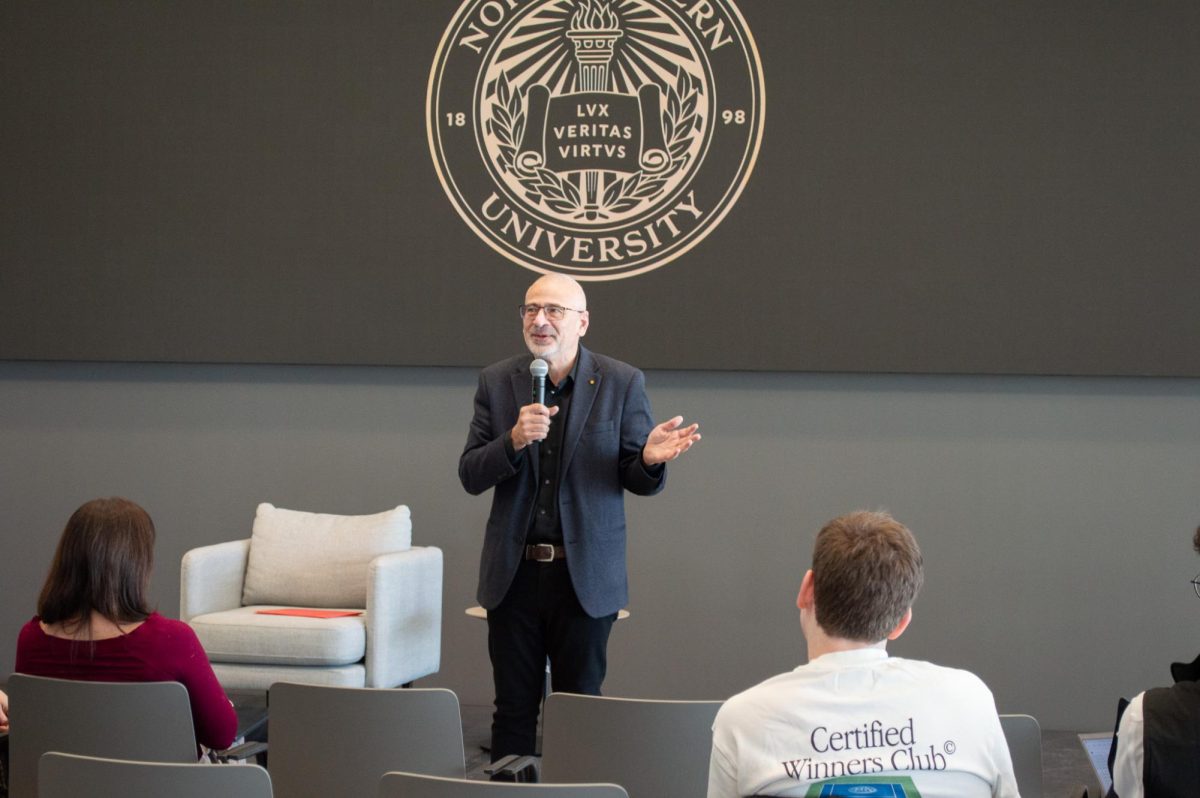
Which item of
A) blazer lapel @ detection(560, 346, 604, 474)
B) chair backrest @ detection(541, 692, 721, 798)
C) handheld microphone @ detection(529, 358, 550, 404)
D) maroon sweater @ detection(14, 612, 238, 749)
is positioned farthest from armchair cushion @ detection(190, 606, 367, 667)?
chair backrest @ detection(541, 692, 721, 798)

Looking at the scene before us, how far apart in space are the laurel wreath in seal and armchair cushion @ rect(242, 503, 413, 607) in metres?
1.50

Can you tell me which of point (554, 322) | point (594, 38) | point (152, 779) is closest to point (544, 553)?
point (554, 322)

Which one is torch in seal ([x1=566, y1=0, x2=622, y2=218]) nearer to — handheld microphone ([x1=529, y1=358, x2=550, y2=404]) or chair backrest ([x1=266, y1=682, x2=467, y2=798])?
handheld microphone ([x1=529, y1=358, x2=550, y2=404])

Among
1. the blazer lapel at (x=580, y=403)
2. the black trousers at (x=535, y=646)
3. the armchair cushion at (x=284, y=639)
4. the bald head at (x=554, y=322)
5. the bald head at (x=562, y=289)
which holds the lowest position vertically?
the armchair cushion at (x=284, y=639)

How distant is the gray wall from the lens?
17.3ft

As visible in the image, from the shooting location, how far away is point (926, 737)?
2.03 metres

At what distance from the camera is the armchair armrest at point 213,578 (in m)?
5.13

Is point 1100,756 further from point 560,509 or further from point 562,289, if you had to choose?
point 562,289

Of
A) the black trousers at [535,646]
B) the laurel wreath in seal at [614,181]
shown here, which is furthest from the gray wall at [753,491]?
the black trousers at [535,646]

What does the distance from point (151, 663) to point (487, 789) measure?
47.6 inches

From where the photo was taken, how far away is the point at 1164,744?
2080 mm

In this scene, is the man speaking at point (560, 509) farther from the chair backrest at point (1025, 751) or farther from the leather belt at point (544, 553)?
the chair backrest at point (1025, 751)

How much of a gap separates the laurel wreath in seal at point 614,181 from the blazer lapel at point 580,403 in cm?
161

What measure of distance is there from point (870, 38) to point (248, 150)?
107 inches
